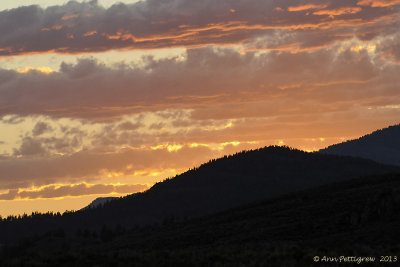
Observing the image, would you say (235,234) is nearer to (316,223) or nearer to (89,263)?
(316,223)

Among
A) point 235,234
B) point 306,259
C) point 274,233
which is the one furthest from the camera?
point 235,234

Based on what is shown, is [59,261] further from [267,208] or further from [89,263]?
[267,208]

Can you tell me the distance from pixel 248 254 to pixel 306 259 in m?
5.23

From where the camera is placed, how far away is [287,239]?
286 ft

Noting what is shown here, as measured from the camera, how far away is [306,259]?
43.4 metres

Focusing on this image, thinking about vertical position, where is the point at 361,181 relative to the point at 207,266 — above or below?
above

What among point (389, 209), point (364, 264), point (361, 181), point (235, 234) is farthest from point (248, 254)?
point (361, 181)

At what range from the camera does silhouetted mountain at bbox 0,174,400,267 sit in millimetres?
44438

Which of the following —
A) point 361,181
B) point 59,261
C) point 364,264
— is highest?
point 361,181

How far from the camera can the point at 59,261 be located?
45000 mm

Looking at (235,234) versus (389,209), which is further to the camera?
(235,234)

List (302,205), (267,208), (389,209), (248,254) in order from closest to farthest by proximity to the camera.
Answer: (248,254)
(389,209)
(302,205)
(267,208)

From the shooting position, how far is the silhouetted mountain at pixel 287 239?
44438mm

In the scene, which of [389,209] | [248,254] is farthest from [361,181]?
[248,254]
